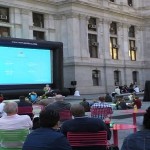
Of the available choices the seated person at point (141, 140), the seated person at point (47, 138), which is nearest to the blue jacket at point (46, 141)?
the seated person at point (47, 138)

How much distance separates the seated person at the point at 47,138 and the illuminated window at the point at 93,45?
38548 mm

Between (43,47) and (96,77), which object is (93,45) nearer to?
(96,77)

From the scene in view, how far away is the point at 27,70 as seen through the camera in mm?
28672

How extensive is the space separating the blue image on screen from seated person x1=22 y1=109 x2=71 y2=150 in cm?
2245

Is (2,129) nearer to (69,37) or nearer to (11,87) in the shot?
(11,87)

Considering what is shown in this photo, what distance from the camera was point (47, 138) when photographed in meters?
4.58

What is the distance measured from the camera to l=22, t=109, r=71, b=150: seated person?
453 centimetres

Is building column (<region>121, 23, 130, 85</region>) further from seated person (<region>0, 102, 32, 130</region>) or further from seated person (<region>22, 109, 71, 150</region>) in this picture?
seated person (<region>22, 109, 71, 150</region>)

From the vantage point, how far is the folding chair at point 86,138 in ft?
20.7

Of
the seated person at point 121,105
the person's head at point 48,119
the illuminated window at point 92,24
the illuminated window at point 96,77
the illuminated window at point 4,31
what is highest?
the illuminated window at point 92,24

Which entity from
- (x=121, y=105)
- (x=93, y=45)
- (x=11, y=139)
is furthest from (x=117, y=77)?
(x=11, y=139)

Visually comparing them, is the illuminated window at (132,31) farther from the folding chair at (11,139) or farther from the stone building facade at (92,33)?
the folding chair at (11,139)

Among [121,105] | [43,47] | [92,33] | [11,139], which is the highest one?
[92,33]

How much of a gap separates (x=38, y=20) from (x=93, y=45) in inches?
274
